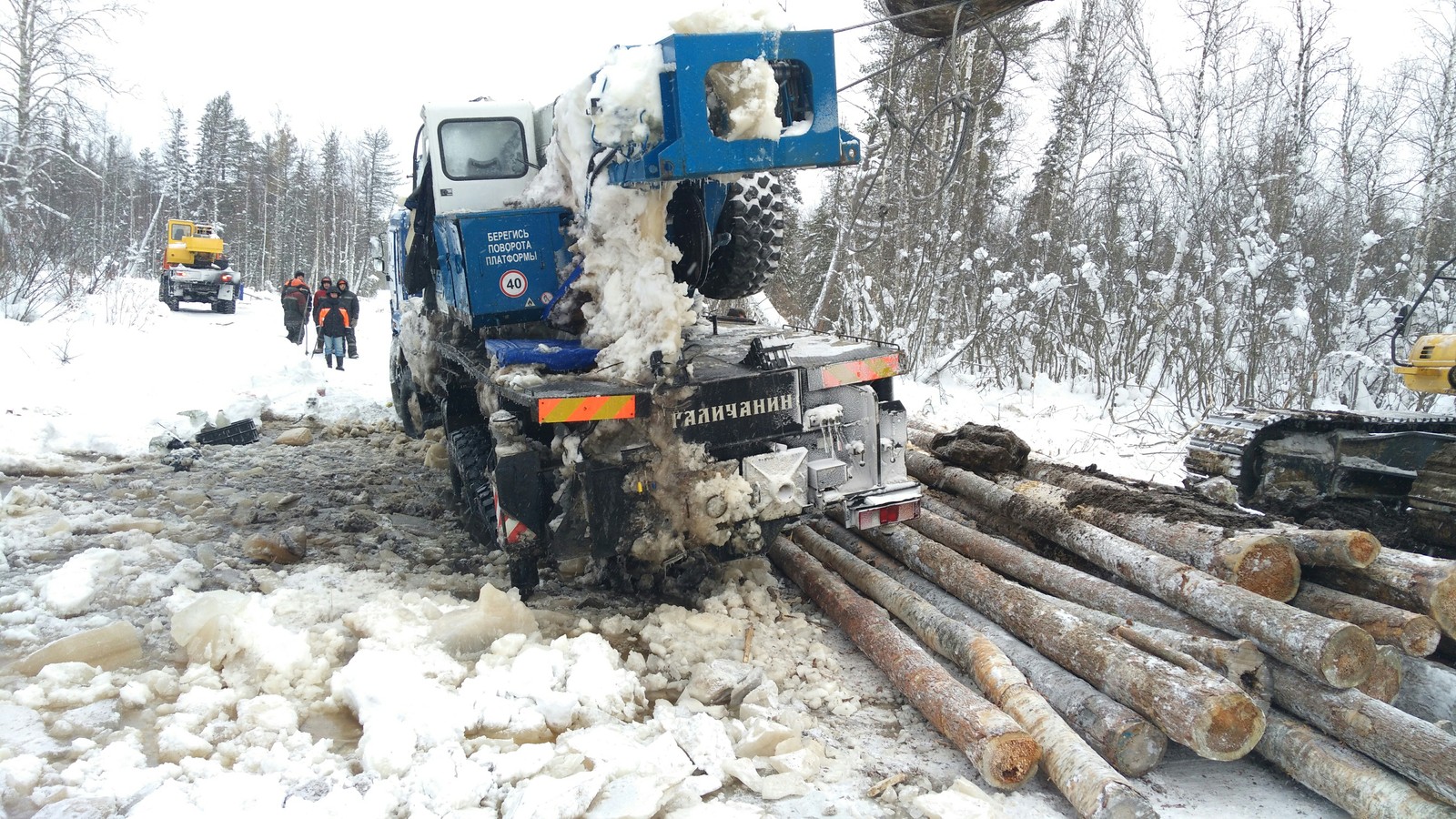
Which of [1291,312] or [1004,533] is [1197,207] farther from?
[1004,533]

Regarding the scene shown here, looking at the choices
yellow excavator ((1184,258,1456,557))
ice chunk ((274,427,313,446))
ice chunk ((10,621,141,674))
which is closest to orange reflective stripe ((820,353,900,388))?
yellow excavator ((1184,258,1456,557))

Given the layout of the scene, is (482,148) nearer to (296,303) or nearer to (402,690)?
(402,690)

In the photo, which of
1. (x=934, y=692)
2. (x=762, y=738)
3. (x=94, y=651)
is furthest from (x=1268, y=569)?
(x=94, y=651)

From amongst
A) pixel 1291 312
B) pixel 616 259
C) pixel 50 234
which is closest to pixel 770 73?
pixel 616 259

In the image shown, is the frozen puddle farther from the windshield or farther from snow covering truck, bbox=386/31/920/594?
the windshield

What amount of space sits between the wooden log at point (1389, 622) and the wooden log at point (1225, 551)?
0.74 feet

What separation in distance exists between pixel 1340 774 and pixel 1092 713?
872 millimetres

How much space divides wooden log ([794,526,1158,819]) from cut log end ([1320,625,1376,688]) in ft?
3.53

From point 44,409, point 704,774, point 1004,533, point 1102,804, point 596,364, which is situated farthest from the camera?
point 44,409

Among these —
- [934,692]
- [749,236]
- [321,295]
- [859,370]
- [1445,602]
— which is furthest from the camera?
[321,295]

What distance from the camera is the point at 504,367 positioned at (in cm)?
494

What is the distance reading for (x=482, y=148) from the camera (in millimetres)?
6207

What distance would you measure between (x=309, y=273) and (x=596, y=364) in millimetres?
52502

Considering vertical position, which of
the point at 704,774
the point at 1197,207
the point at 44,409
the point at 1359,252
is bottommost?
the point at 704,774
